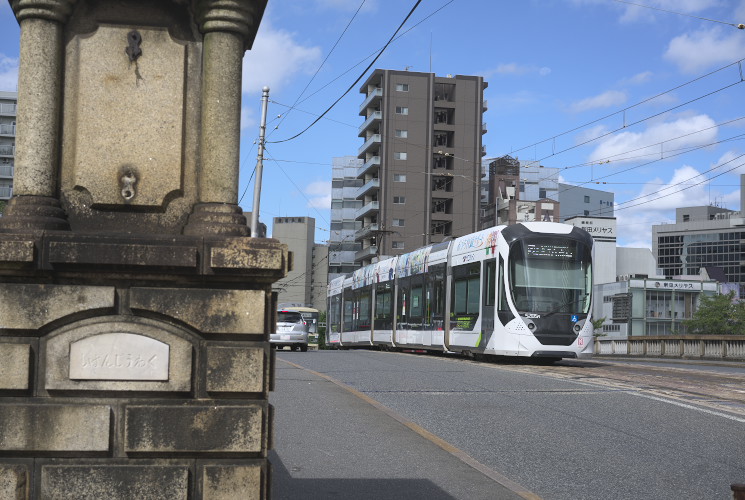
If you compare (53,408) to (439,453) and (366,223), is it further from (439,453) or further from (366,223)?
(366,223)

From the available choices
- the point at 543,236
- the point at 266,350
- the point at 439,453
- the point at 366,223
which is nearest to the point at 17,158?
the point at 266,350

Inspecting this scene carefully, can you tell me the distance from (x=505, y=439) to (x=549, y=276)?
513 inches

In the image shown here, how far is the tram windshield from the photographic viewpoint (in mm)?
22328

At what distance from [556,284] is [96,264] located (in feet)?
63.2

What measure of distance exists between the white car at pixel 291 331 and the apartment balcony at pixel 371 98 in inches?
2024

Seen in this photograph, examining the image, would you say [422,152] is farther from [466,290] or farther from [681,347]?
[466,290]

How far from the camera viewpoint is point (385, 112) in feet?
281

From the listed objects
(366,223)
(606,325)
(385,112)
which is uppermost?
(385,112)

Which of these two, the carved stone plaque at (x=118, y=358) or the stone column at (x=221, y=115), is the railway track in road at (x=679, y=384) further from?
the carved stone plaque at (x=118, y=358)

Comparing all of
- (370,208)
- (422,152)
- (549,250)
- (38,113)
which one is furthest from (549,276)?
(370,208)

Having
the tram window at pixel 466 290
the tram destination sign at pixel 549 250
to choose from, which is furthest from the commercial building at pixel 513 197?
the tram destination sign at pixel 549 250

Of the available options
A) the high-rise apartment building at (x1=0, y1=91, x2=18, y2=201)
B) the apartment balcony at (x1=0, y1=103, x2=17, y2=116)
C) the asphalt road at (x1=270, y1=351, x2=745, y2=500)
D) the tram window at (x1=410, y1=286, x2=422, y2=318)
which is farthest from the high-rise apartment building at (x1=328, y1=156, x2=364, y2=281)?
the asphalt road at (x1=270, y1=351, x2=745, y2=500)

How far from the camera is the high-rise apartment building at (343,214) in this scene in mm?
107375

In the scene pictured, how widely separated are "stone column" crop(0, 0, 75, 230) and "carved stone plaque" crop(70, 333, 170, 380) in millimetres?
615
